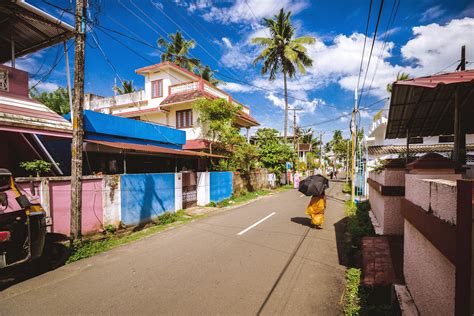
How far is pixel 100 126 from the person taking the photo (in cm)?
1116

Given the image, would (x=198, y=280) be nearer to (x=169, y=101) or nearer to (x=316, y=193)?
(x=316, y=193)

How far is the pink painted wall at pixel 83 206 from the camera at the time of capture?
6719mm

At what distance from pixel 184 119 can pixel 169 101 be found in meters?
1.68

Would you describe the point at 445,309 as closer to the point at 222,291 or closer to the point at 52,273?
the point at 222,291

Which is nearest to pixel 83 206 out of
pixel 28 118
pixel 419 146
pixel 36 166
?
pixel 36 166

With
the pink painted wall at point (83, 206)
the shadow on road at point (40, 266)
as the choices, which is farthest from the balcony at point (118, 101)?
the shadow on road at point (40, 266)

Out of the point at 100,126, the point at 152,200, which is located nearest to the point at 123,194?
the point at 152,200

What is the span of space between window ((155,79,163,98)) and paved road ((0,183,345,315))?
1469 centimetres

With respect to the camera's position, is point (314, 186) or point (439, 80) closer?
point (439, 80)

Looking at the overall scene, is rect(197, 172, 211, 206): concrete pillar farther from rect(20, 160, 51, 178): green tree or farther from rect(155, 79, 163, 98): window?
rect(155, 79, 163, 98): window

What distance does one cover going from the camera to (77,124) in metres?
6.61

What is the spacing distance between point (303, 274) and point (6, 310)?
4.97 metres

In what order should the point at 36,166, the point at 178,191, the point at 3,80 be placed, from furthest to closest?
the point at 178,191, the point at 3,80, the point at 36,166

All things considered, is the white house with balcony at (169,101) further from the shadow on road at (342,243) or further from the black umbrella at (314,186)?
the shadow on road at (342,243)
